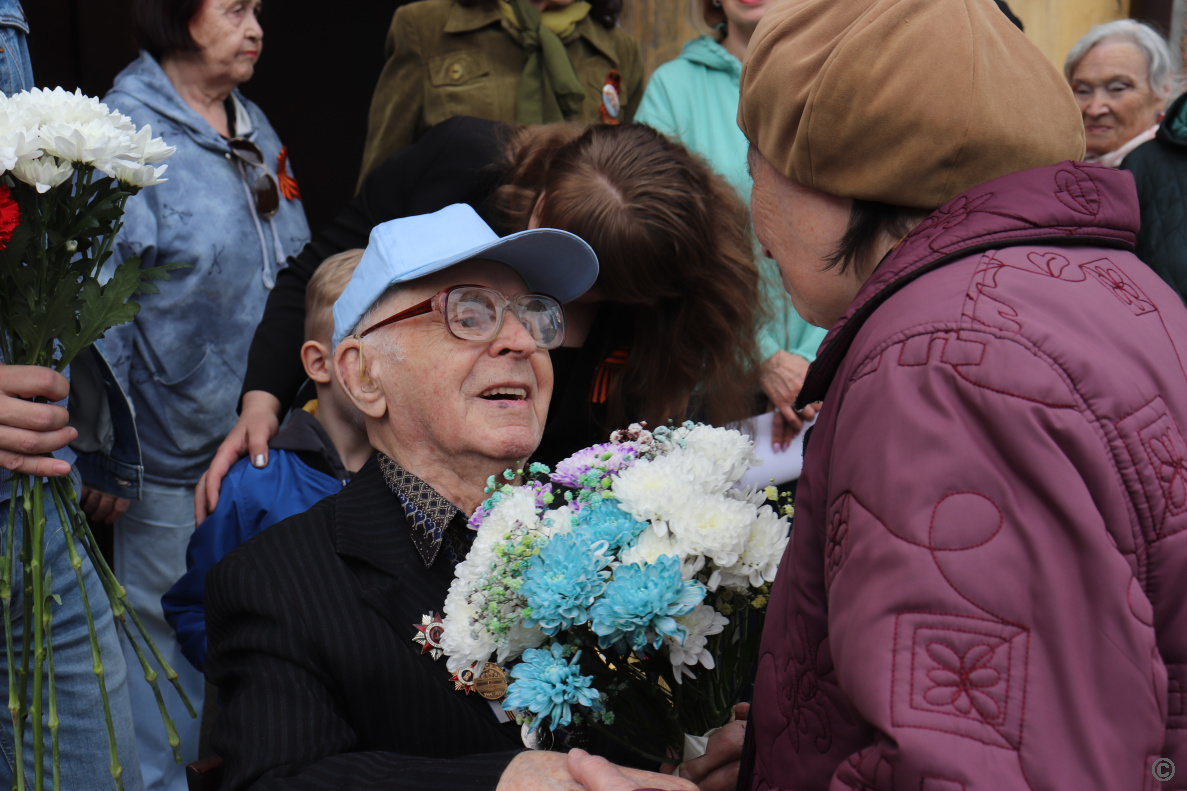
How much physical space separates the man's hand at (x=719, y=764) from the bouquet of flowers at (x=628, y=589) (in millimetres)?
39

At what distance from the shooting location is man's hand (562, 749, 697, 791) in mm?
1391

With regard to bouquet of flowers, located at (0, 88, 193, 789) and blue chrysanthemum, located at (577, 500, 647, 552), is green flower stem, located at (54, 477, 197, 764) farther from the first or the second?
blue chrysanthemum, located at (577, 500, 647, 552)

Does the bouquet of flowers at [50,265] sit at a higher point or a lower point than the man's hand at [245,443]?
higher

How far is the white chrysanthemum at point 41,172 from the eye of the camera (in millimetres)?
1785

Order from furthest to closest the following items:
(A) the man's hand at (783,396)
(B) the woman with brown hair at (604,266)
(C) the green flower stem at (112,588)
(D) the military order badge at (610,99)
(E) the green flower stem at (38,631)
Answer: (D) the military order badge at (610,99) → (A) the man's hand at (783,396) → (B) the woman with brown hair at (604,266) → (C) the green flower stem at (112,588) → (E) the green flower stem at (38,631)

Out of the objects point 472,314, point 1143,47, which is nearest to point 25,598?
point 472,314

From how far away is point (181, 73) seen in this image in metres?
3.90

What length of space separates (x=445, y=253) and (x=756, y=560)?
0.90 meters

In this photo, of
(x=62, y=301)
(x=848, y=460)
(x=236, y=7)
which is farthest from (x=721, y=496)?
(x=236, y=7)

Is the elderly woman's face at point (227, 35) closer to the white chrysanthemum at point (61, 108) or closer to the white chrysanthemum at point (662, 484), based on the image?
the white chrysanthemum at point (61, 108)

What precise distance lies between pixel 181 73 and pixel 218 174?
1.34 feet

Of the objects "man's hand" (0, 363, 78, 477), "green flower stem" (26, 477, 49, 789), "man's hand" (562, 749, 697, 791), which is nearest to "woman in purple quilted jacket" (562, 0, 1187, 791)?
"man's hand" (562, 749, 697, 791)

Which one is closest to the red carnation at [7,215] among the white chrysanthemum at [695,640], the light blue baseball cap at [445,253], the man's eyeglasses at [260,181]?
the light blue baseball cap at [445,253]

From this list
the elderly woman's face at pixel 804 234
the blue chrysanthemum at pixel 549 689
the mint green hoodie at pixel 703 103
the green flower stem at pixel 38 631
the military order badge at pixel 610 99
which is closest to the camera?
the elderly woman's face at pixel 804 234
